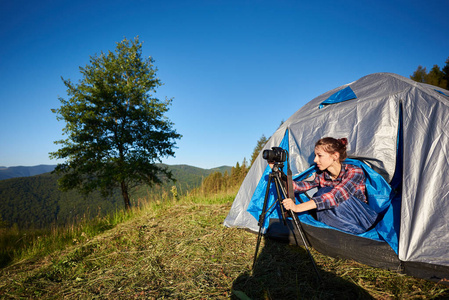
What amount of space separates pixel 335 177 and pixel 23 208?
2772 inches

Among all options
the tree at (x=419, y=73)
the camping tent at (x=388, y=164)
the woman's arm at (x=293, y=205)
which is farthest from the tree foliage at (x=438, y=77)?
the woman's arm at (x=293, y=205)

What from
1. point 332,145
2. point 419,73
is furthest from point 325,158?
point 419,73

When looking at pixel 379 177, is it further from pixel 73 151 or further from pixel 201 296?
pixel 73 151

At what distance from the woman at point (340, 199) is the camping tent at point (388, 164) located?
0.14 metres

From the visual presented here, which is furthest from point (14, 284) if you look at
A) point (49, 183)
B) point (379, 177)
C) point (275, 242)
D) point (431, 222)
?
point (49, 183)

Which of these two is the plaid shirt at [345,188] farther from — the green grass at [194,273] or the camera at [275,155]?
the green grass at [194,273]

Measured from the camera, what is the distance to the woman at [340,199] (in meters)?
2.30

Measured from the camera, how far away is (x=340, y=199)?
7.72ft

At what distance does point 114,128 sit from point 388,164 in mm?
12657

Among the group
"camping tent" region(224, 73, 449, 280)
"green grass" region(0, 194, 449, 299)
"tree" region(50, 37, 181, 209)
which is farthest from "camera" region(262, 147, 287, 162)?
"tree" region(50, 37, 181, 209)

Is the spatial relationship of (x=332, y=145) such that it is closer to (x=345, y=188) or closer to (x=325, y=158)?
(x=325, y=158)

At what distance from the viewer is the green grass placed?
1.91 meters

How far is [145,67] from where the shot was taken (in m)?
12.9

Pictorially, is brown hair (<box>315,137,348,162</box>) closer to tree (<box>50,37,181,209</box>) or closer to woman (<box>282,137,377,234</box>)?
woman (<box>282,137,377,234</box>)
